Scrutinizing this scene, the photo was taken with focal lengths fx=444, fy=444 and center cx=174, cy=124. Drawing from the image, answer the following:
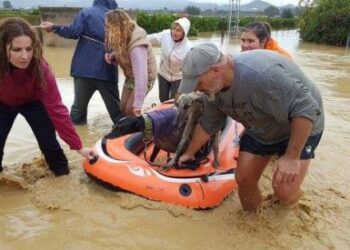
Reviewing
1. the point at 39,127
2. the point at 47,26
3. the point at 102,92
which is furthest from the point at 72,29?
the point at 39,127

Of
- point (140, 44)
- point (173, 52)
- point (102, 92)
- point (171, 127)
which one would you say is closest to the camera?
point (171, 127)

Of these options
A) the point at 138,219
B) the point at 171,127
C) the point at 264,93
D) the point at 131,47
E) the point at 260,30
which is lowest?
the point at 138,219

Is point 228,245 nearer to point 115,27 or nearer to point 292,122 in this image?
point 292,122

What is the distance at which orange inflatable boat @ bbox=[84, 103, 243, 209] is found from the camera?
11.9 feet

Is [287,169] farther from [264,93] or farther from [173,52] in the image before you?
[173,52]

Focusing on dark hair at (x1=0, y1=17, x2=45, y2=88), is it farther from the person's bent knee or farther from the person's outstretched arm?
the person's outstretched arm

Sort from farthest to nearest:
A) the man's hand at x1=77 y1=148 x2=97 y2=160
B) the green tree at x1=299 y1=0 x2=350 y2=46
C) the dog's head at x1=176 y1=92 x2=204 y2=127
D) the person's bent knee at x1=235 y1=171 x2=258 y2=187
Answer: the green tree at x1=299 y1=0 x2=350 y2=46 < the man's hand at x1=77 y1=148 x2=97 y2=160 < the dog's head at x1=176 y1=92 x2=204 y2=127 < the person's bent knee at x1=235 y1=171 x2=258 y2=187

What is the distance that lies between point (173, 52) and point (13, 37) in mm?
3151

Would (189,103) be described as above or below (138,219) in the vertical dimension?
above

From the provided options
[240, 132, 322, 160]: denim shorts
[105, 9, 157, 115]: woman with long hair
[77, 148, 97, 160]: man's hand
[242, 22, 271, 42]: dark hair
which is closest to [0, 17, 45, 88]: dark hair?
[77, 148, 97, 160]: man's hand

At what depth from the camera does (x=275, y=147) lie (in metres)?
3.26

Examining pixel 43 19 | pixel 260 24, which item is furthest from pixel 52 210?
pixel 43 19

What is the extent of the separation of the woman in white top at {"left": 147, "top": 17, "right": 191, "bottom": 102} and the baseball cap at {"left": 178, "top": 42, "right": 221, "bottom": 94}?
3.37 metres

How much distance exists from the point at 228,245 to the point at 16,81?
6.70ft
